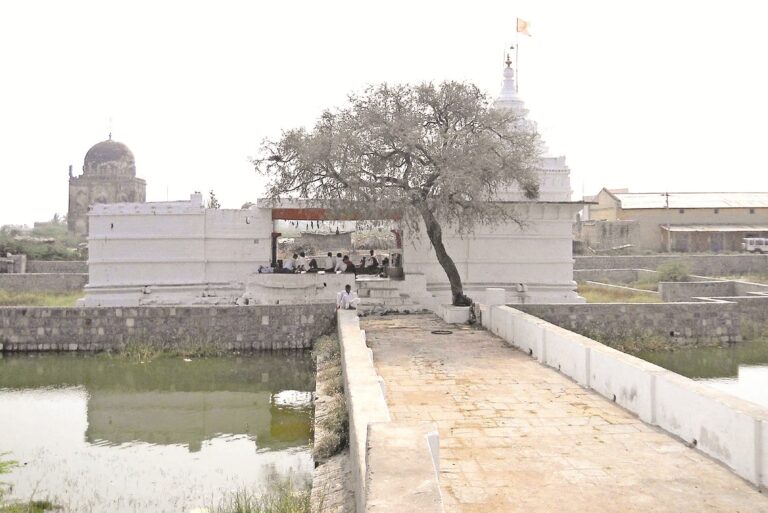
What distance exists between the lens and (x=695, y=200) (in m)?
48.7

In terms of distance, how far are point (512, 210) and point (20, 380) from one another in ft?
44.1

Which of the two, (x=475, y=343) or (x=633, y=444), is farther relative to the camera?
(x=475, y=343)

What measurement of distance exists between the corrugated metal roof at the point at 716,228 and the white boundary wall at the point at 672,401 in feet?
124

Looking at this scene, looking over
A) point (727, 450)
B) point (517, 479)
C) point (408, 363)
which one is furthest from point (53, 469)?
point (727, 450)

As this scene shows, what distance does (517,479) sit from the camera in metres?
6.06

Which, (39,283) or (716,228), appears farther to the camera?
(716,228)

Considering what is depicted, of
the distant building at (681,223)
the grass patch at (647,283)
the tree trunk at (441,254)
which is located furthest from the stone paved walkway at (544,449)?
the distant building at (681,223)

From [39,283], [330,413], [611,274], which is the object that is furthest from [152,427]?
[611,274]

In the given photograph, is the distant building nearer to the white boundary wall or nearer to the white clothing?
the white clothing

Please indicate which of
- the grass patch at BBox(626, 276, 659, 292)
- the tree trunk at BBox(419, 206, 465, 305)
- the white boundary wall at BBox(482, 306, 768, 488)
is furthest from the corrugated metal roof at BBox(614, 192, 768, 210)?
the white boundary wall at BBox(482, 306, 768, 488)

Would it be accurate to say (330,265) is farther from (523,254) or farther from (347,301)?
(523,254)

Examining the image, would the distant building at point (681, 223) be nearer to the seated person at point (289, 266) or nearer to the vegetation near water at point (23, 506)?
the seated person at point (289, 266)

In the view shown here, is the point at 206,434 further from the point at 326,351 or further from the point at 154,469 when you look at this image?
the point at 326,351

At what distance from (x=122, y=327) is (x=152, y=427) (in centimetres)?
604
